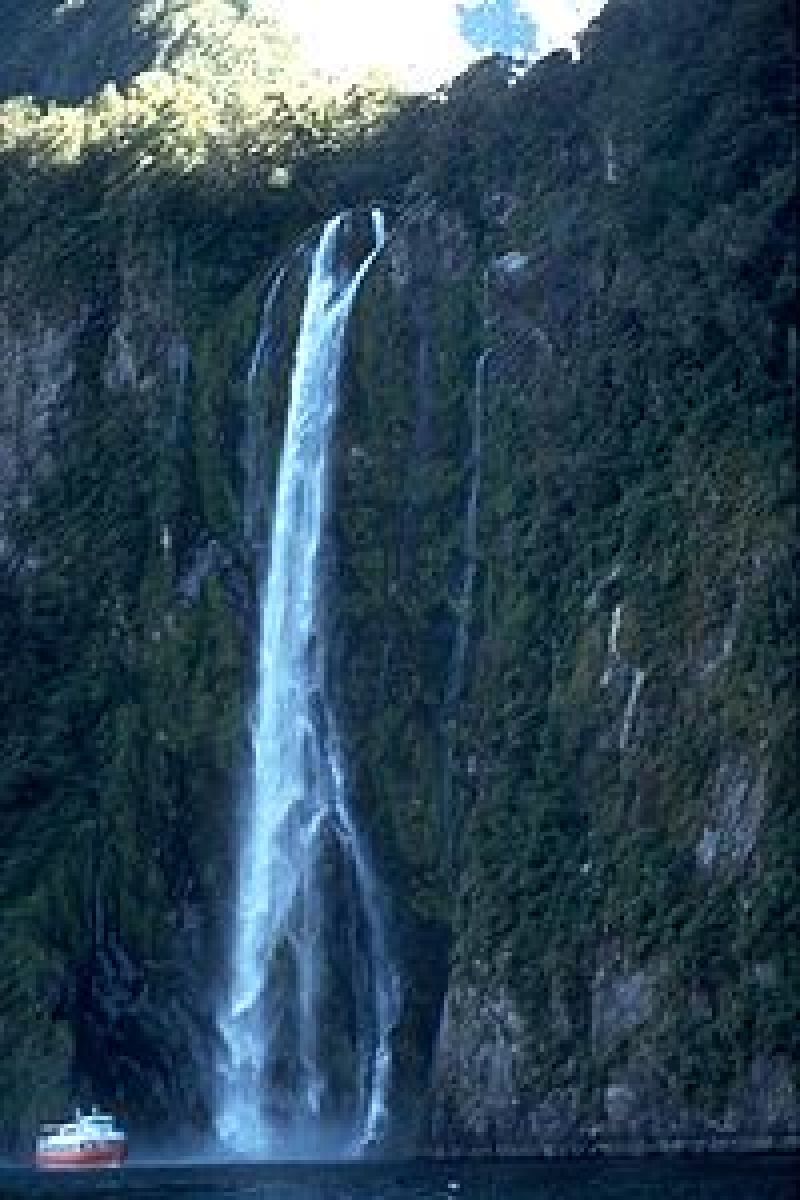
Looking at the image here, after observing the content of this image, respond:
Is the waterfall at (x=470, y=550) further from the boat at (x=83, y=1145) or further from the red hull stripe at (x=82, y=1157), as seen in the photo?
the red hull stripe at (x=82, y=1157)

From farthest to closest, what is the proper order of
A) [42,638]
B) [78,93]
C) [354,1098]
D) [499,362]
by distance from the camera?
[78,93]
[42,638]
[499,362]
[354,1098]

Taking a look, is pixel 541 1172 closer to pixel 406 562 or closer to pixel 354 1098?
pixel 354 1098

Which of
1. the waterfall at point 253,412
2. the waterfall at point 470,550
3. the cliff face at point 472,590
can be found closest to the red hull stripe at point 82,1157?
the cliff face at point 472,590

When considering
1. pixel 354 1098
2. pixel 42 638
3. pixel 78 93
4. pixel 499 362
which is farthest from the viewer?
pixel 78 93

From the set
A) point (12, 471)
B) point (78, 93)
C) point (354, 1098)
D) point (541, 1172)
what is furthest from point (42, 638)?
point (78, 93)

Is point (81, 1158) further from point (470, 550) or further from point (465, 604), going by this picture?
point (470, 550)

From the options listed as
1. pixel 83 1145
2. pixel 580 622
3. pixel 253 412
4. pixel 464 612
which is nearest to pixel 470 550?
pixel 464 612

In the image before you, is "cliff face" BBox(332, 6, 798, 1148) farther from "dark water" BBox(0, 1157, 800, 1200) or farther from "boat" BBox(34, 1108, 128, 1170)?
"boat" BBox(34, 1108, 128, 1170)
